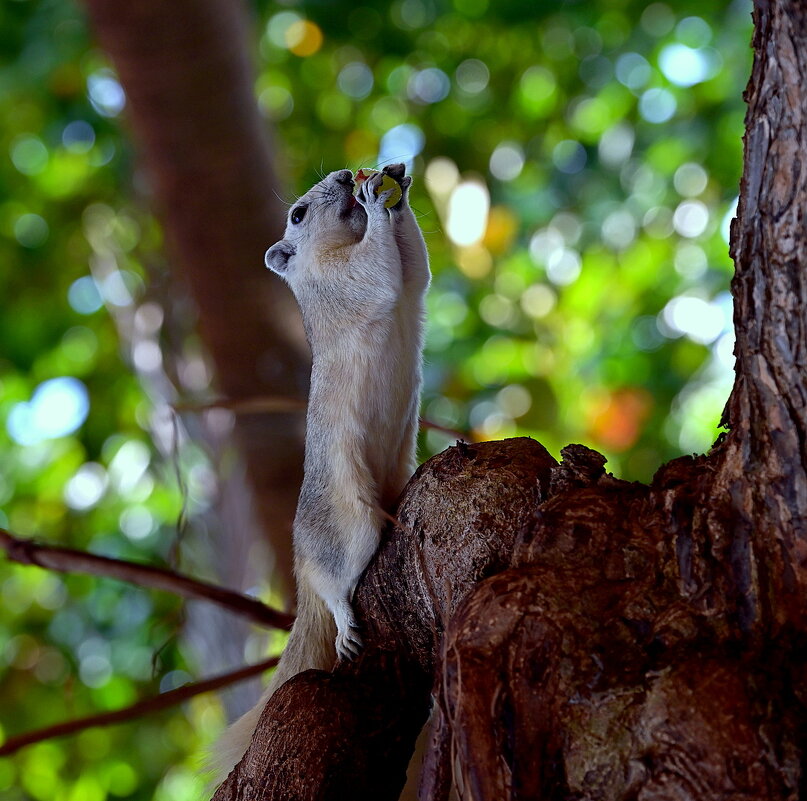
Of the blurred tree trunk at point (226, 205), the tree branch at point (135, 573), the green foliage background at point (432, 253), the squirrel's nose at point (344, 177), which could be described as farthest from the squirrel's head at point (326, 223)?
the green foliage background at point (432, 253)

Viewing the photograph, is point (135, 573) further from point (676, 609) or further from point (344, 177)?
point (676, 609)

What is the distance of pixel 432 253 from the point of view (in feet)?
6.29

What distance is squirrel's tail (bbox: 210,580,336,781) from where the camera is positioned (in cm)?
88

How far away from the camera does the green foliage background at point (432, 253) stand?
6.41 ft

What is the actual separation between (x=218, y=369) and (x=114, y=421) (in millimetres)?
624

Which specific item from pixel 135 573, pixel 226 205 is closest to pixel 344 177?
pixel 135 573

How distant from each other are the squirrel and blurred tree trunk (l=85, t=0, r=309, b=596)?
0.57 metres

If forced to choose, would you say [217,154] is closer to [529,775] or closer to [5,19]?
[5,19]

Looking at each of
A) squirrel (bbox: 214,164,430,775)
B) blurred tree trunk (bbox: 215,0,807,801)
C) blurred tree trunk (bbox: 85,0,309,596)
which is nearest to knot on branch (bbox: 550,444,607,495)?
blurred tree trunk (bbox: 215,0,807,801)

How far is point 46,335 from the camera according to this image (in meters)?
2.17

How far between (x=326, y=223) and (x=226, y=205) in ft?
1.88

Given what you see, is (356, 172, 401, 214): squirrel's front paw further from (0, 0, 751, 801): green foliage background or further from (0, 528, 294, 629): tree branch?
(0, 0, 751, 801): green foliage background

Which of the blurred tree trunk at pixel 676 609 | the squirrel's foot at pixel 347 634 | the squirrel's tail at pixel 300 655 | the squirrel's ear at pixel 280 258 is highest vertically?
the squirrel's ear at pixel 280 258

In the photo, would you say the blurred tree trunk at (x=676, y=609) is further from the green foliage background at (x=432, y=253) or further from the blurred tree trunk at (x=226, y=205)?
the green foliage background at (x=432, y=253)
